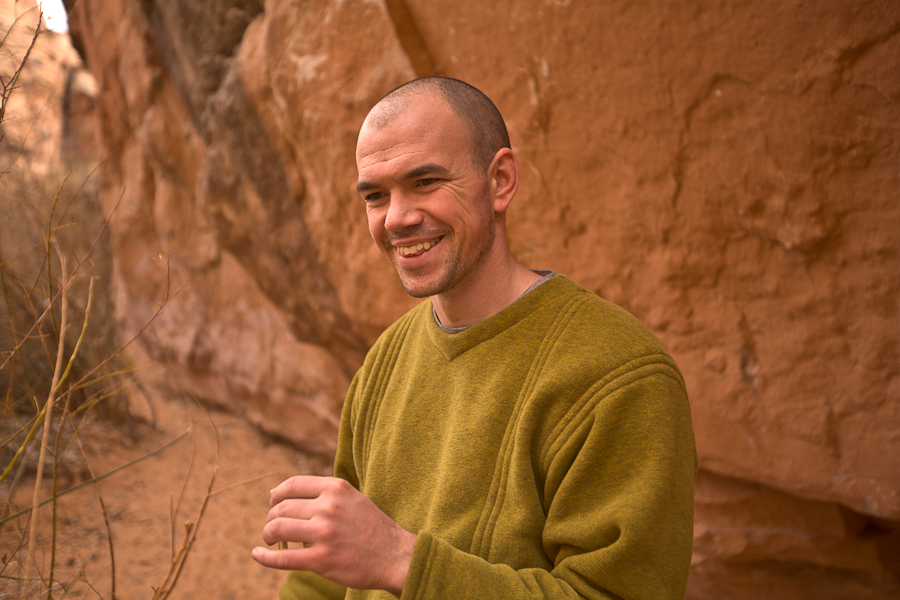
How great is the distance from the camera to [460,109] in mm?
1151

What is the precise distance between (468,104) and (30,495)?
3.41 meters

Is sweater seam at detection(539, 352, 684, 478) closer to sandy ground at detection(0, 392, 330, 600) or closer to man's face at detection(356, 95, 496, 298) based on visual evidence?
man's face at detection(356, 95, 496, 298)

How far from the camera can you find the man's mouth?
1162 mm

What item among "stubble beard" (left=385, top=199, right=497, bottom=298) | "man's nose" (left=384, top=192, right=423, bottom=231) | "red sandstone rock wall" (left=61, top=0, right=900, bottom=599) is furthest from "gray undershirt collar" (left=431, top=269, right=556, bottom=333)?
"red sandstone rock wall" (left=61, top=0, right=900, bottom=599)

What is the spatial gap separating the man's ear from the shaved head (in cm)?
2

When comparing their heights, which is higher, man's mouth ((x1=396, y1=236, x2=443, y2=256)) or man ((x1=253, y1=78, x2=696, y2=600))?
man's mouth ((x1=396, y1=236, x2=443, y2=256))

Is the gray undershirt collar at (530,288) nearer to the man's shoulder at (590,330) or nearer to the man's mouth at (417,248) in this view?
the man's shoulder at (590,330)

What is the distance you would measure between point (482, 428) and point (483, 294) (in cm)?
28

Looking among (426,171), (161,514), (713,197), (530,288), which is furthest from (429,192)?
(161,514)

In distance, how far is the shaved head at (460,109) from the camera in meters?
1.14

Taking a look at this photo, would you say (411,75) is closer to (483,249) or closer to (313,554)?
(483,249)

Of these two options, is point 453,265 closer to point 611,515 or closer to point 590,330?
point 590,330

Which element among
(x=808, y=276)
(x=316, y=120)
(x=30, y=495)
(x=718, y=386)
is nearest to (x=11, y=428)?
(x=30, y=495)

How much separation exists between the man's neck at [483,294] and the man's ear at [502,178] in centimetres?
12
